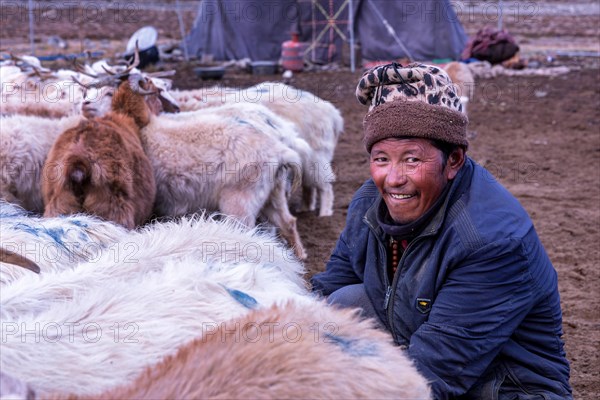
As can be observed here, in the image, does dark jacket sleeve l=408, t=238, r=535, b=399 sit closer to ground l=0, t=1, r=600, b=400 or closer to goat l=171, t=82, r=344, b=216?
ground l=0, t=1, r=600, b=400

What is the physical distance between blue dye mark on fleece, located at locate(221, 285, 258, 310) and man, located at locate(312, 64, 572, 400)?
1.88 feet

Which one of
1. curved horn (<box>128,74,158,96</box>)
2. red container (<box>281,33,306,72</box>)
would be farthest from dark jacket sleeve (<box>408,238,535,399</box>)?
red container (<box>281,33,306,72</box>)

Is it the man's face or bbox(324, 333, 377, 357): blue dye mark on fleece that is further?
the man's face

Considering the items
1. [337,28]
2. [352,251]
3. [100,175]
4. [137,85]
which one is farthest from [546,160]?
[337,28]

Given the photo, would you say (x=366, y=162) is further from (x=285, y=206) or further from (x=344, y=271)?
(x=344, y=271)

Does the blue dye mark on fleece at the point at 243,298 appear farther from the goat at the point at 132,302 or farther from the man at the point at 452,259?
the man at the point at 452,259

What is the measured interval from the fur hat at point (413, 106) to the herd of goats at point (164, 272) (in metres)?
0.70

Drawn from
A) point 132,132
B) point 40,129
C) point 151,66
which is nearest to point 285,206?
point 132,132

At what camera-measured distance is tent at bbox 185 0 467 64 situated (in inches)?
721

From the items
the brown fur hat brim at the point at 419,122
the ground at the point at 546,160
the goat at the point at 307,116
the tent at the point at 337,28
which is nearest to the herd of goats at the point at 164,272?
the brown fur hat brim at the point at 419,122

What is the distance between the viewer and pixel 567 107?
40.8 ft

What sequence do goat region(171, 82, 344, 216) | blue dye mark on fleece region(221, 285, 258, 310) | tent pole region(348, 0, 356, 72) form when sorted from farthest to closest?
tent pole region(348, 0, 356, 72) < goat region(171, 82, 344, 216) < blue dye mark on fleece region(221, 285, 258, 310)

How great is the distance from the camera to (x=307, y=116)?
8.37 meters

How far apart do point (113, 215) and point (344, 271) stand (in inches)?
117
